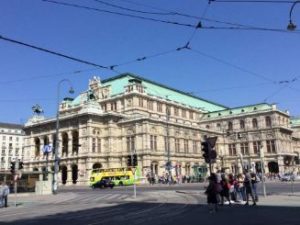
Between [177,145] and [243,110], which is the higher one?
[243,110]

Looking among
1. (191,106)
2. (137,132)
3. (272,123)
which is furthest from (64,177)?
(272,123)

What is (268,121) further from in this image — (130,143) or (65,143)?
(65,143)

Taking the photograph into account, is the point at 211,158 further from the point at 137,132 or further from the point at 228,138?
the point at 228,138

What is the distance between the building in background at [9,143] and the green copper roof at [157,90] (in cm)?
5591

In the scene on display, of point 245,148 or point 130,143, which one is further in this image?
point 245,148

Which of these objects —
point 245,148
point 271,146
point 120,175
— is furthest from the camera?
point 245,148

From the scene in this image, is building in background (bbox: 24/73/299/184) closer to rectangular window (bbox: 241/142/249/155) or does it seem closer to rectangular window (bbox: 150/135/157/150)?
rectangular window (bbox: 150/135/157/150)

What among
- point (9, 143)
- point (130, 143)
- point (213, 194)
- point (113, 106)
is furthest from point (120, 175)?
point (9, 143)

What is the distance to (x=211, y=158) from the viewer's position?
59.5ft

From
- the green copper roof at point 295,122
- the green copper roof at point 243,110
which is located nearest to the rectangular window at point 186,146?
the green copper roof at point 243,110

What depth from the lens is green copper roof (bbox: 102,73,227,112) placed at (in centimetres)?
8776

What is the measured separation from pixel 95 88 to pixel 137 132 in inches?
879

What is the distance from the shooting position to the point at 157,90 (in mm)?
93375

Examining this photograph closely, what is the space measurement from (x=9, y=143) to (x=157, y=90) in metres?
69.9
